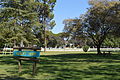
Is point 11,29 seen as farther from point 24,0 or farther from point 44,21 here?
point 44,21

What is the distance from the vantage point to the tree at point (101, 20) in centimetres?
2822

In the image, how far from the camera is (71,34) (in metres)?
33.5

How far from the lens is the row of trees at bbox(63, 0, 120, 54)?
2823 centimetres

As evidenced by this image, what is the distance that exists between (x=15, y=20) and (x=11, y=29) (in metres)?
1.67

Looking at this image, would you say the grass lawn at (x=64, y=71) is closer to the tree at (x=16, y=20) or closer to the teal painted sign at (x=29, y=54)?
the teal painted sign at (x=29, y=54)

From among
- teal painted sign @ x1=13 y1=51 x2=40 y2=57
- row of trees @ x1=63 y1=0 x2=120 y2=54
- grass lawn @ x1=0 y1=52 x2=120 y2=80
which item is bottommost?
grass lawn @ x1=0 y1=52 x2=120 y2=80

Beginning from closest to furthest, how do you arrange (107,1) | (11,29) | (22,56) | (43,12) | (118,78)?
(118,78) → (22,56) → (107,1) → (11,29) → (43,12)

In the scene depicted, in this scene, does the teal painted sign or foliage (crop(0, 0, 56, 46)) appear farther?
foliage (crop(0, 0, 56, 46))

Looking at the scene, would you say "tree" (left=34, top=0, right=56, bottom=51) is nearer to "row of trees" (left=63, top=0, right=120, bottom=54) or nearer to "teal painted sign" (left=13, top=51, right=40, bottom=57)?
"row of trees" (left=63, top=0, right=120, bottom=54)

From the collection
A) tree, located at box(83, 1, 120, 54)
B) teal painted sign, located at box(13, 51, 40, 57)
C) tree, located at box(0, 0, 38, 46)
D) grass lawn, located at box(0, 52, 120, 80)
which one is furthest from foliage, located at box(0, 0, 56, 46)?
teal painted sign, located at box(13, 51, 40, 57)

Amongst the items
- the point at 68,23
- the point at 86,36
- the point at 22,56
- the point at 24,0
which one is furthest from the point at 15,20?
the point at 22,56

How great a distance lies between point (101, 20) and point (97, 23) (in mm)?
808

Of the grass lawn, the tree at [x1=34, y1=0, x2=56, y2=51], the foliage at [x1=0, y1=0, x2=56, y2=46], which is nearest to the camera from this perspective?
the grass lawn

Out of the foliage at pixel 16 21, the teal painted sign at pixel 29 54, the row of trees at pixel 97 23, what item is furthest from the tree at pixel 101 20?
the teal painted sign at pixel 29 54
